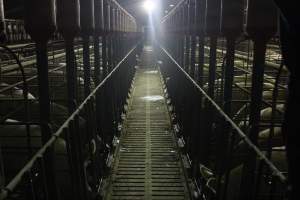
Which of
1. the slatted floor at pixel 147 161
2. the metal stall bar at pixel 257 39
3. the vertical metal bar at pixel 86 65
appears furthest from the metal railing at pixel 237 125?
the vertical metal bar at pixel 86 65

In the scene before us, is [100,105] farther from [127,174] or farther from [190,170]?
[190,170]

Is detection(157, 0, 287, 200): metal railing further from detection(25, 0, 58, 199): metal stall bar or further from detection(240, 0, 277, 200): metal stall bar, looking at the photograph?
detection(25, 0, 58, 199): metal stall bar

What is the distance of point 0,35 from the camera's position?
332cm

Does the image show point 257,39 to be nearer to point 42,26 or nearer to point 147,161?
point 42,26

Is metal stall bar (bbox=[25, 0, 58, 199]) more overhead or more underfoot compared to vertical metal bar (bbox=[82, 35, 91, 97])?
more overhead

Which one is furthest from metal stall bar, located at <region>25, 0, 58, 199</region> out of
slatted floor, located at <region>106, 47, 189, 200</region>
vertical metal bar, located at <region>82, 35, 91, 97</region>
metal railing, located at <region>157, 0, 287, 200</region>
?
vertical metal bar, located at <region>82, 35, 91, 97</region>

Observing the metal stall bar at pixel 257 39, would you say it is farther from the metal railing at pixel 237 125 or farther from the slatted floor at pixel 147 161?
the slatted floor at pixel 147 161

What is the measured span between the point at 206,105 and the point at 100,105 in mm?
2049

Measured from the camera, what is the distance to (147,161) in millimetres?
5996

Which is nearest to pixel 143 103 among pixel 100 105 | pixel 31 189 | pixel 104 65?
pixel 104 65

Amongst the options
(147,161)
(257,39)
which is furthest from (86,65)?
(257,39)

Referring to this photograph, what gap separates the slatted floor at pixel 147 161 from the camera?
4.84 m

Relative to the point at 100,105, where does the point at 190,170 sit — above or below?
below

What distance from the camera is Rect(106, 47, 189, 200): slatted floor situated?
4836 millimetres
